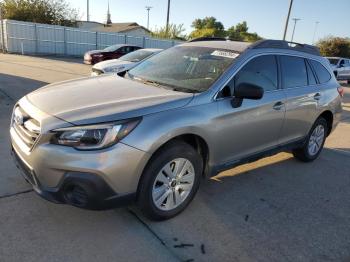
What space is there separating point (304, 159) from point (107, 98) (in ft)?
11.9

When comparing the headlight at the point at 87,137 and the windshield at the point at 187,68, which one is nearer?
the headlight at the point at 87,137

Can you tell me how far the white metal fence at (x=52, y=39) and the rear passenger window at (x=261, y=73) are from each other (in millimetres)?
26188

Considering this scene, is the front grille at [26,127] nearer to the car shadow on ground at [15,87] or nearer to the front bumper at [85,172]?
the front bumper at [85,172]

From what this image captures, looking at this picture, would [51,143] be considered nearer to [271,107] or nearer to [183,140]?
[183,140]

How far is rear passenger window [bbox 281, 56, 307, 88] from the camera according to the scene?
4.69 meters

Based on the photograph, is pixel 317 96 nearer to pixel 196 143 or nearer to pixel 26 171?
pixel 196 143

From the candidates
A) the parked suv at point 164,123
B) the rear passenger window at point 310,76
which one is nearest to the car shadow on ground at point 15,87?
the parked suv at point 164,123

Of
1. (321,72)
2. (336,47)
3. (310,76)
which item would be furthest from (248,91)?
(336,47)

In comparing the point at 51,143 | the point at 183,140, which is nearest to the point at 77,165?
the point at 51,143

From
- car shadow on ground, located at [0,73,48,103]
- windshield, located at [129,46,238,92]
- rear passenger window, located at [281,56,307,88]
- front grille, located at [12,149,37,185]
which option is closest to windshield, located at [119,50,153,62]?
car shadow on ground, located at [0,73,48,103]

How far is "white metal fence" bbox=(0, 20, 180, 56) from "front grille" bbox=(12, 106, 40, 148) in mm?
26079

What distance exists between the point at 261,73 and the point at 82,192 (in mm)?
2549

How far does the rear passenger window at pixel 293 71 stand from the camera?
15.4 feet

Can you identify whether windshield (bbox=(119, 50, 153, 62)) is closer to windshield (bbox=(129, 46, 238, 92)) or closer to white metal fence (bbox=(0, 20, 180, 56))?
windshield (bbox=(129, 46, 238, 92))
